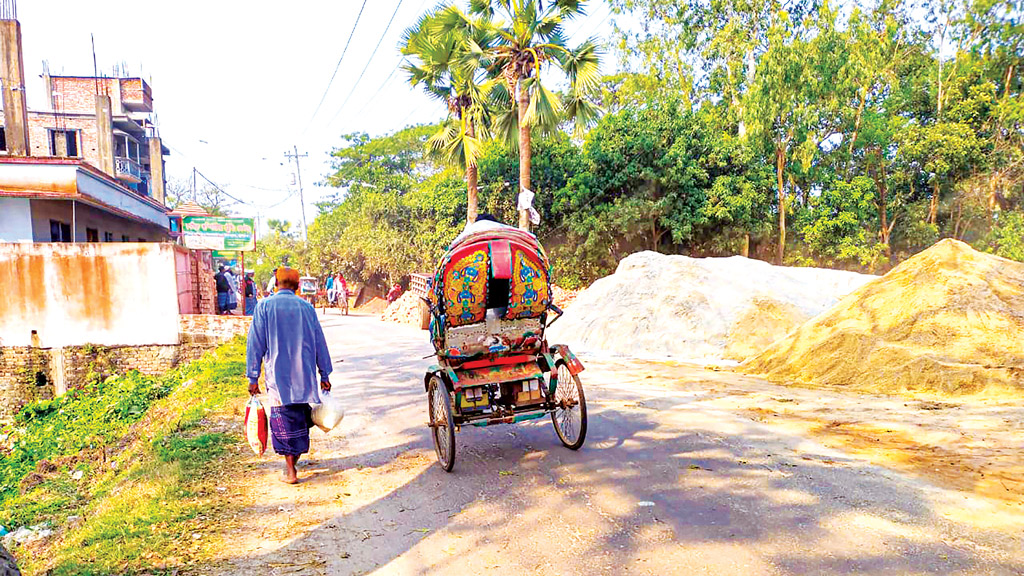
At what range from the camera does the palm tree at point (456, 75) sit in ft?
62.2

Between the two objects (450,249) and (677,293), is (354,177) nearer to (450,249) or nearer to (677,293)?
(677,293)

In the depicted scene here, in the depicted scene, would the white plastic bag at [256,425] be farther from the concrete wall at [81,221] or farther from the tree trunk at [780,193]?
the tree trunk at [780,193]

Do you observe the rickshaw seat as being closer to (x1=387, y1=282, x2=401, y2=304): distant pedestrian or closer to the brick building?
the brick building

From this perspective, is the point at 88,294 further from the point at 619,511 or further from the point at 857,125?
the point at 857,125

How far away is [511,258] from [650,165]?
20.9 meters

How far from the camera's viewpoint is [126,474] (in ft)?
23.0

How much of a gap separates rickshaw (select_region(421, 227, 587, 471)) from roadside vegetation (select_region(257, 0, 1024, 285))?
16.1 metres

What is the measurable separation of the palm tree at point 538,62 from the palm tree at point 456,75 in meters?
0.44

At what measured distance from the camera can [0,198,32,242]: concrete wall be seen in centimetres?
1973

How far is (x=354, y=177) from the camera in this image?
50906 millimetres

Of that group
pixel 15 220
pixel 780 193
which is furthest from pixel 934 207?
pixel 15 220

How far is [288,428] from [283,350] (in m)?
0.74

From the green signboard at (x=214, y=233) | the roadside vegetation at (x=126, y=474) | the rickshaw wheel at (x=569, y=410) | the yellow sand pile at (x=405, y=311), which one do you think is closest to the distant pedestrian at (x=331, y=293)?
the yellow sand pile at (x=405, y=311)

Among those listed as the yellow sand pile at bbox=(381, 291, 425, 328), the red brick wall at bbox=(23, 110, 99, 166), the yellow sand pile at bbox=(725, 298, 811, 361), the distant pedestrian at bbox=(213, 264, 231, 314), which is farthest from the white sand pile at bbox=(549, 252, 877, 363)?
the red brick wall at bbox=(23, 110, 99, 166)
